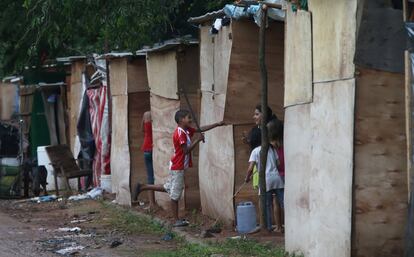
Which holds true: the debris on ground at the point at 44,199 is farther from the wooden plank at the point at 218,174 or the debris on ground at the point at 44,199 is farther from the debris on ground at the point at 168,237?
the debris on ground at the point at 168,237

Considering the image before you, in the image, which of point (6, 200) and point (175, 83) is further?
point (6, 200)

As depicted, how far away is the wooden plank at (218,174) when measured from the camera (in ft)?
43.7

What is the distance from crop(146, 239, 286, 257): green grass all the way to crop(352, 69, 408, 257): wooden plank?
1926 mm

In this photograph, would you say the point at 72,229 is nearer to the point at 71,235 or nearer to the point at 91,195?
the point at 71,235

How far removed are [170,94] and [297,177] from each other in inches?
226

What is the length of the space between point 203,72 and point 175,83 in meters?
1.02

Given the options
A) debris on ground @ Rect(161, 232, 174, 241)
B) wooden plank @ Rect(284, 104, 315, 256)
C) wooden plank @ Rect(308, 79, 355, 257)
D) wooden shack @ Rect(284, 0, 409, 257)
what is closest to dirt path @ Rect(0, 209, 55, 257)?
debris on ground @ Rect(161, 232, 174, 241)

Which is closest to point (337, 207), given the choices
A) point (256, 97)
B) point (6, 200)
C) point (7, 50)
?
point (256, 97)

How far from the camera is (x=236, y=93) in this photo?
13078mm

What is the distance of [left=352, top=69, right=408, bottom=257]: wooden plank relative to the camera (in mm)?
8688

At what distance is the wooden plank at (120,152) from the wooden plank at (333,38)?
9024mm

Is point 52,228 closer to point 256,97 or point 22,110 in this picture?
point 256,97

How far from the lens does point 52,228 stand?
610 inches

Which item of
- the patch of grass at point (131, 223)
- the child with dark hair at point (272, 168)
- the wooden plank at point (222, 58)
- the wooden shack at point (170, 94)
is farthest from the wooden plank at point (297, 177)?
the wooden shack at point (170, 94)
